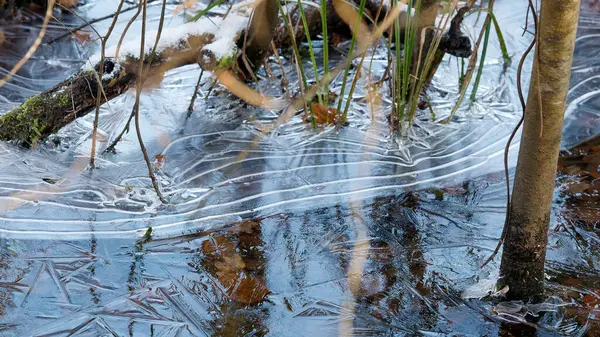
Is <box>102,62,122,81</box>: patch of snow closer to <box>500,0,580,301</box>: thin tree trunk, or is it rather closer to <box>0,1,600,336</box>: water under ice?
<box>0,1,600,336</box>: water under ice

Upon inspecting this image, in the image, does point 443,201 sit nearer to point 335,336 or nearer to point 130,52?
point 335,336

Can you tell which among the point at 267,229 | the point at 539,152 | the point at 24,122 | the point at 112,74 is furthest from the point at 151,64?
the point at 539,152

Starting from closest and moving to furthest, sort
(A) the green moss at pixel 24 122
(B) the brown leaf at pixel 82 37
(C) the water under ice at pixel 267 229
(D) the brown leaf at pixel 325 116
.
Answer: (C) the water under ice at pixel 267 229 → (A) the green moss at pixel 24 122 → (D) the brown leaf at pixel 325 116 → (B) the brown leaf at pixel 82 37

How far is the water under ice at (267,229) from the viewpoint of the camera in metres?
1.72

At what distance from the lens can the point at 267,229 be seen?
2135mm

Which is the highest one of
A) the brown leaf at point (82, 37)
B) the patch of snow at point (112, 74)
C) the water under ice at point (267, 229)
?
the brown leaf at point (82, 37)

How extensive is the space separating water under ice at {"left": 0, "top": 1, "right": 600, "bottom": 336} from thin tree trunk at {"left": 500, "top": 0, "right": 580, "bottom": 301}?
0.11m

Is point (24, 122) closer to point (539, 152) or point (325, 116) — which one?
point (325, 116)

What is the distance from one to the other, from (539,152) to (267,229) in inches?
37.7

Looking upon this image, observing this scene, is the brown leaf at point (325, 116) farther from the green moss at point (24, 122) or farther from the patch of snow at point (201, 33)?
the green moss at point (24, 122)

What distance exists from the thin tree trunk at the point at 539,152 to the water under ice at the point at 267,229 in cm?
11

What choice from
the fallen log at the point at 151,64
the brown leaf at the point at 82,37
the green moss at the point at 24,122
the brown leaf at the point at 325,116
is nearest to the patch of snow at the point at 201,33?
the fallen log at the point at 151,64

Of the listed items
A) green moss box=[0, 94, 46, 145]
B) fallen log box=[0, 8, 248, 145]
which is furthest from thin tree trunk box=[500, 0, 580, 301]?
green moss box=[0, 94, 46, 145]

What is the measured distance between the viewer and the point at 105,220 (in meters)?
2.11
